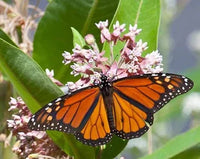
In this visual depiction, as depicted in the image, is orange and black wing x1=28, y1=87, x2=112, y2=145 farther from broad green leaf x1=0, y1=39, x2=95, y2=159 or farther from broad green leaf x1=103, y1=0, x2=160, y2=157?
broad green leaf x1=103, y1=0, x2=160, y2=157

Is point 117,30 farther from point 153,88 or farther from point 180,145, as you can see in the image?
point 180,145

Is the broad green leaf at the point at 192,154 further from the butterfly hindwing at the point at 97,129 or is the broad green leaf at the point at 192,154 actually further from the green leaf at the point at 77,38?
the green leaf at the point at 77,38

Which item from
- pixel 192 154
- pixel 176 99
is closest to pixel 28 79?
pixel 192 154

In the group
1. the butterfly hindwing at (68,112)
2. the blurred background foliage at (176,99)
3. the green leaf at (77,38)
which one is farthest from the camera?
the blurred background foliage at (176,99)

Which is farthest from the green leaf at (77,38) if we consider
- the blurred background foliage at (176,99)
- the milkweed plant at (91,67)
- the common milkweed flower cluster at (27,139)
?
the blurred background foliage at (176,99)

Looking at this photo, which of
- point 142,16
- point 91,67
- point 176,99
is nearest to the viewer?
point 91,67

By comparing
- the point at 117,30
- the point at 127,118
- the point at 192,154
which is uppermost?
the point at 117,30

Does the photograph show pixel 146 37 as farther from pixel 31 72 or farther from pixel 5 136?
pixel 5 136

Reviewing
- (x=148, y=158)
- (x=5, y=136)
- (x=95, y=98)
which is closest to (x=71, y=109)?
(x=95, y=98)
